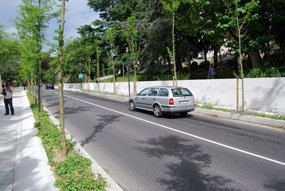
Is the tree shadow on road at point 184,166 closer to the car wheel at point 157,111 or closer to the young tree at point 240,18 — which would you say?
the car wheel at point 157,111

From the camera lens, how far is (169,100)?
32.5ft

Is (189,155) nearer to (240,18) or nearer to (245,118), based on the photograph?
(245,118)

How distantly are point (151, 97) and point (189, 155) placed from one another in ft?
20.2

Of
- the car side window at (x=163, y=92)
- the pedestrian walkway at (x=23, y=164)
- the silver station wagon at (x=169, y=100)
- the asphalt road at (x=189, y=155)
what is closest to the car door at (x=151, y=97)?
the silver station wagon at (x=169, y=100)

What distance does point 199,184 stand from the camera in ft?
12.3

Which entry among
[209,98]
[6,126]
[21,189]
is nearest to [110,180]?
[21,189]

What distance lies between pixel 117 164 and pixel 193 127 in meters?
4.35

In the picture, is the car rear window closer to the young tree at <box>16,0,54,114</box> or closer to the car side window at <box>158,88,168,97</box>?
the car side window at <box>158,88,168,97</box>

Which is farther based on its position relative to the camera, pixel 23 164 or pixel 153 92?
pixel 153 92

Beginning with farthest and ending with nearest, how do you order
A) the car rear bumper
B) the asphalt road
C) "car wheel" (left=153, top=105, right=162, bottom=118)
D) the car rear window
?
1. "car wheel" (left=153, top=105, right=162, bottom=118)
2. the car rear window
3. the car rear bumper
4. the asphalt road

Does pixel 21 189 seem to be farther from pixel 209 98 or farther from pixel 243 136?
pixel 209 98

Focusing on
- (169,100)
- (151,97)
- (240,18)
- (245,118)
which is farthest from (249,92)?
(151,97)

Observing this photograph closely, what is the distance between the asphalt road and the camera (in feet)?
12.5

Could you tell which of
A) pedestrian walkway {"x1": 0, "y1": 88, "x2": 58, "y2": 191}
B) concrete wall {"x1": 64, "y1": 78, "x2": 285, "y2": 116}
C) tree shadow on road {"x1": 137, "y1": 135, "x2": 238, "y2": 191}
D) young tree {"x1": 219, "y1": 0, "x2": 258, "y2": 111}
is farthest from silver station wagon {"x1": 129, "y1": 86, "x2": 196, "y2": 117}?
pedestrian walkway {"x1": 0, "y1": 88, "x2": 58, "y2": 191}
